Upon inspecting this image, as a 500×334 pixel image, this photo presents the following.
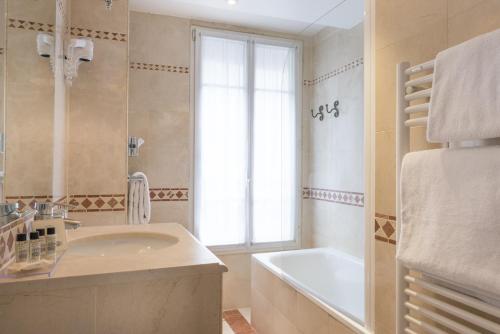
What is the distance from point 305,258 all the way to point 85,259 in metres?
2.02

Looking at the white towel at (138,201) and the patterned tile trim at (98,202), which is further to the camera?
the white towel at (138,201)

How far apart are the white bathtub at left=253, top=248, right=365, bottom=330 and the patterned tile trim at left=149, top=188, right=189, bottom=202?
770mm

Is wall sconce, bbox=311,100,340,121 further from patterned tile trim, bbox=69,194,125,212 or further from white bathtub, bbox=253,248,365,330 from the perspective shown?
patterned tile trim, bbox=69,194,125,212

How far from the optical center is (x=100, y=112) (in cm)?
220

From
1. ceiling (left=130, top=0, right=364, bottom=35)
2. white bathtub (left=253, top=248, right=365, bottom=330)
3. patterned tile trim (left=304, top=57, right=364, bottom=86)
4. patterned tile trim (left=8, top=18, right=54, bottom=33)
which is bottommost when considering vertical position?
white bathtub (left=253, top=248, right=365, bottom=330)

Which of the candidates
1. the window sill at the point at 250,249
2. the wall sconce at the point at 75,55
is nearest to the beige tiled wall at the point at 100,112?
the wall sconce at the point at 75,55

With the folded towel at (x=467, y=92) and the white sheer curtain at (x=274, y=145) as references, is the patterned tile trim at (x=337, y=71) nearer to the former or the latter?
the white sheer curtain at (x=274, y=145)

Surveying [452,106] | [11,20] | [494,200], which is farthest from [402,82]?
[11,20]

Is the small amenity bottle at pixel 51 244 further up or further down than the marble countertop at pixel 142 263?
further up

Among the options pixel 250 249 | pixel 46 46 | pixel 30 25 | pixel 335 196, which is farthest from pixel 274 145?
pixel 30 25

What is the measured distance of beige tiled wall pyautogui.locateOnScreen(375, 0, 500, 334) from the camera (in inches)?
44.6

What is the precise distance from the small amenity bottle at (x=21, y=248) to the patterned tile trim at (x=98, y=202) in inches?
50.5

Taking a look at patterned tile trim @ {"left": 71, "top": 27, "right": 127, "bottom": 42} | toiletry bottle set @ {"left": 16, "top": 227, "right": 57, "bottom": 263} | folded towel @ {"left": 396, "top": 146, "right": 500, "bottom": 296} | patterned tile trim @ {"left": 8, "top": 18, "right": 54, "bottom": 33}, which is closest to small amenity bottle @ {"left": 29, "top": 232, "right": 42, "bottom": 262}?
toiletry bottle set @ {"left": 16, "top": 227, "right": 57, "bottom": 263}

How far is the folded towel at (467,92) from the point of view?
2.72 feet
